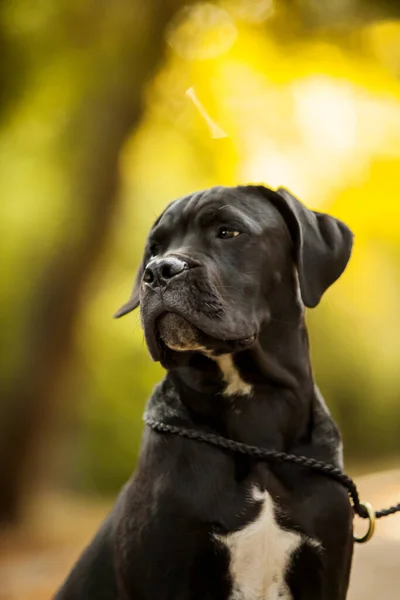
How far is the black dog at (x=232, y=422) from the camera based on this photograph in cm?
160

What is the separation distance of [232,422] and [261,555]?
291 millimetres

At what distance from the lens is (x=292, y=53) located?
4.07 meters

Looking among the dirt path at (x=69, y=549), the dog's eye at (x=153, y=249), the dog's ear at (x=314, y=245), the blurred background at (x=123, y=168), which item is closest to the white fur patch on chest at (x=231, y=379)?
the dog's ear at (x=314, y=245)

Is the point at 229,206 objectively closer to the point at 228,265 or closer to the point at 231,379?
the point at 228,265

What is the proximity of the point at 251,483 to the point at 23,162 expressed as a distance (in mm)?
2695

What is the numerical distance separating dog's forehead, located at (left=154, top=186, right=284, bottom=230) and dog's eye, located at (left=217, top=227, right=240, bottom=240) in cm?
4

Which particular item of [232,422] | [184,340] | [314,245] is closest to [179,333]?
[184,340]

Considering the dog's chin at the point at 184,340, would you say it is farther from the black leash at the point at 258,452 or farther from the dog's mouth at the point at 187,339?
the black leash at the point at 258,452

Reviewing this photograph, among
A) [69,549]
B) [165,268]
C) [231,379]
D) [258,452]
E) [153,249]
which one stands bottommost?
[69,549]

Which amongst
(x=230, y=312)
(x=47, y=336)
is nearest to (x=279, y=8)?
(x=47, y=336)

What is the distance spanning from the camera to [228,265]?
1.72 metres

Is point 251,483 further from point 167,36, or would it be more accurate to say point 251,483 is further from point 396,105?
point 396,105

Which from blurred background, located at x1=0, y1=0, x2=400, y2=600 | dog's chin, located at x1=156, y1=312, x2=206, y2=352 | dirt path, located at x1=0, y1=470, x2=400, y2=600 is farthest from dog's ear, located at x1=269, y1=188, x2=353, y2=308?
blurred background, located at x1=0, y1=0, x2=400, y2=600

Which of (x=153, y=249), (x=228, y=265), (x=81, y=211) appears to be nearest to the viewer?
(x=228, y=265)
